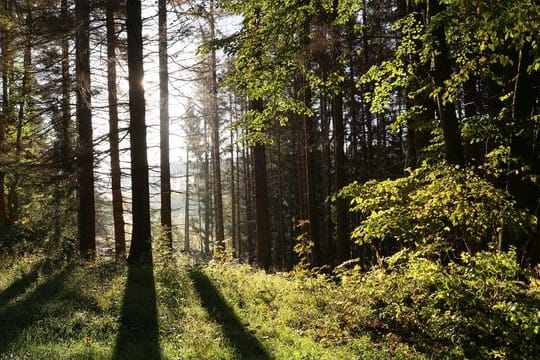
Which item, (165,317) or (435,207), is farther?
(165,317)

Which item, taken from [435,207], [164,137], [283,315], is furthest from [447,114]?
[164,137]

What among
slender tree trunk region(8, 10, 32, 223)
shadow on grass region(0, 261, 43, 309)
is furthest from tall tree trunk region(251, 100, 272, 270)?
slender tree trunk region(8, 10, 32, 223)

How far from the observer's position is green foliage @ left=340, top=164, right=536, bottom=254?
218 inches

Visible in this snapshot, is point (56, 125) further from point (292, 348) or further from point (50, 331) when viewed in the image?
point (292, 348)

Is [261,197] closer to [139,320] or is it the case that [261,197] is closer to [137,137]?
[137,137]

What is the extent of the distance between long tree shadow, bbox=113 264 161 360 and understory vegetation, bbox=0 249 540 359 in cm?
2

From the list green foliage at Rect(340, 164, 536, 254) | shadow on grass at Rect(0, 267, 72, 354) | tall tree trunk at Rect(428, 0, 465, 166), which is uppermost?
tall tree trunk at Rect(428, 0, 465, 166)

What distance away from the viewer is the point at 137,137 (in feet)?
37.9

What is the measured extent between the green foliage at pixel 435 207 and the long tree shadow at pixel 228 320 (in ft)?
7.53

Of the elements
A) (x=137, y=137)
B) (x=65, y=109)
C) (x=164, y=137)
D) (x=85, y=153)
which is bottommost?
(x=85, y=153)

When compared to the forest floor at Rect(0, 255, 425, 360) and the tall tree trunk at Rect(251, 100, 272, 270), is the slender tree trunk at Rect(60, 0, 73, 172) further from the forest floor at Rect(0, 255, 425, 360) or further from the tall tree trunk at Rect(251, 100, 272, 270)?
the tall tree trunk at Rect(251, 100, 272, 270)

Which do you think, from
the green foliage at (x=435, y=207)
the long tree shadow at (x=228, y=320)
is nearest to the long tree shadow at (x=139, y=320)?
the long tree shadow at (x=228, y=320)

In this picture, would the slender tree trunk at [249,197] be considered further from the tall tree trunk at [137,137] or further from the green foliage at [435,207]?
the green foliage at [435,207]

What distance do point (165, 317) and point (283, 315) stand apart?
7.27ft
